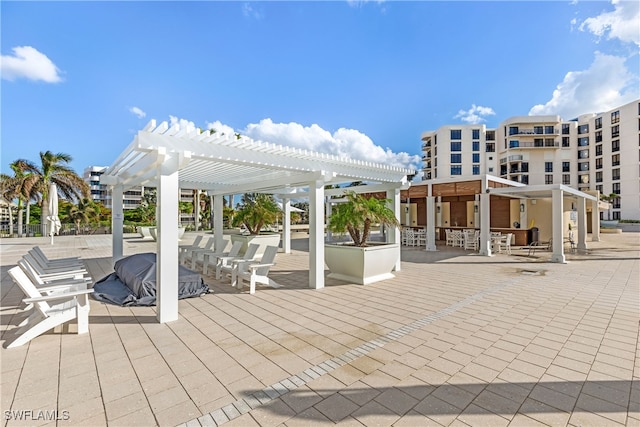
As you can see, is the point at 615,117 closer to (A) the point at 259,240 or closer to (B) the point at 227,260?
(A) the point at 259,240

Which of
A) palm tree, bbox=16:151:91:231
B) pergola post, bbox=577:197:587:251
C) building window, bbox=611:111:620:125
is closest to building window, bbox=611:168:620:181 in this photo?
building window, bbox=611:111:620:125

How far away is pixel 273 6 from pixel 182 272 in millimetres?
8412

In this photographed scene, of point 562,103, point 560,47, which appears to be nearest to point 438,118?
point 562,103

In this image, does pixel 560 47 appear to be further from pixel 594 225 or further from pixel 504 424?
pixel 594 225

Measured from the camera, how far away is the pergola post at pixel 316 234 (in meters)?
6.52

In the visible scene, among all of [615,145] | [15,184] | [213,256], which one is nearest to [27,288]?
[213,256]

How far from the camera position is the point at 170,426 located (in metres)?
2.10

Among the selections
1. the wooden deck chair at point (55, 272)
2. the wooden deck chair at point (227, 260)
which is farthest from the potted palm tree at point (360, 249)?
the wooden deck chair at point (55, 272)

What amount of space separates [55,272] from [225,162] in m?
3.87

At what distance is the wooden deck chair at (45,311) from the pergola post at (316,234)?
400 centimetres

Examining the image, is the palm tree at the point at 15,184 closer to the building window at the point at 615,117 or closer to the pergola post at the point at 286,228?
the pergola post at the point at 286,228

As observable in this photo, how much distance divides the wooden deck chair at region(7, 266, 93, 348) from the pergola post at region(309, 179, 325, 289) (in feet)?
13.1

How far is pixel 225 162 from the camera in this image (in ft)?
17.2

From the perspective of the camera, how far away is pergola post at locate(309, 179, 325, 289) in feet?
21.4
